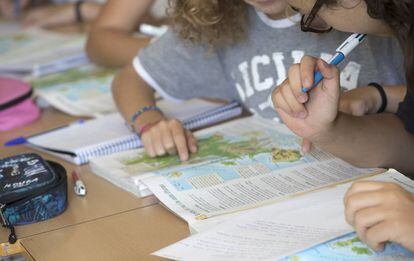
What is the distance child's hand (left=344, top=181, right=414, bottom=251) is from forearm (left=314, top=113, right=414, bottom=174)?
0.26 metres

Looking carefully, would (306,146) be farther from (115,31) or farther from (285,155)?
(115,31)

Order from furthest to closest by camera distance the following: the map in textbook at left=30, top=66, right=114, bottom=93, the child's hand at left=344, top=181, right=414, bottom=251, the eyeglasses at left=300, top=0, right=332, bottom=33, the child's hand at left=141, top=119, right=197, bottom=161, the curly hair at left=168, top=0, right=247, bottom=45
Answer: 1. the map in textbook at left=30, top=66, right=114, bottom=93
2. the curly hair at left=168, top=0, right=247, bottom=45
3. the child's hand at left=141, top=119, right=197, bottom=161
4. the eyeglasses at left=300, top=0, right=332, bottom=33
5. the child's hand at left=344, top=181, right=414, bottom=251

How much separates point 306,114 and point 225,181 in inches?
6.9

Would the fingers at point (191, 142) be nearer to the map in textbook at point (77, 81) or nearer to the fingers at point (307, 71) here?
the fingers at point (307, 71)

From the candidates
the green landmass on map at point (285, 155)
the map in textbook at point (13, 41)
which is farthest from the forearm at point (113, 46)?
the green landmass on map at point (285, 155)

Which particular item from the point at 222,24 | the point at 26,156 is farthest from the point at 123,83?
the point at 26,156

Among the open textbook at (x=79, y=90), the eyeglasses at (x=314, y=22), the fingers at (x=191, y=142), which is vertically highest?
the eyeglasses at (x=314, y=22)

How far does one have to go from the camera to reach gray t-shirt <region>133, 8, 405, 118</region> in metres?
1.40

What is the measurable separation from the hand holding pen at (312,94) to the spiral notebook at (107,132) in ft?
1.39

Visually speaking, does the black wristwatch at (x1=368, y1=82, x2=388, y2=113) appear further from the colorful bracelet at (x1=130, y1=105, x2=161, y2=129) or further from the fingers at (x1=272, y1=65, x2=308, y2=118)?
the colorful bracelet at (x1=130, y1=105, x2=161, y2=129)

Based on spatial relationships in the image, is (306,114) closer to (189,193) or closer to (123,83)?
(189,193)

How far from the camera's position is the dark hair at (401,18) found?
938mm

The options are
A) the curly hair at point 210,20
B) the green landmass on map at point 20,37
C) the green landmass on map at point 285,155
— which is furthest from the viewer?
the green landmass on map at point 20,37

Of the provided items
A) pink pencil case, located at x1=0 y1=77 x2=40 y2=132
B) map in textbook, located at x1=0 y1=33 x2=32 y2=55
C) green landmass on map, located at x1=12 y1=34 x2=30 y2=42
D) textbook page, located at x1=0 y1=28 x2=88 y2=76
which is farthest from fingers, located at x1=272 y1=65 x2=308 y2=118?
green landmass on map, located at x1=12 y1=34 x2=30 y2=42
